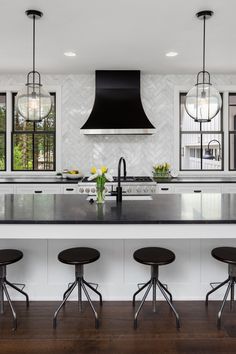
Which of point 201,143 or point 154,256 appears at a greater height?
point 201,143

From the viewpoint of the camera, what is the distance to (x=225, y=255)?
2.42m

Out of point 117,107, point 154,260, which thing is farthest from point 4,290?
point 117,107

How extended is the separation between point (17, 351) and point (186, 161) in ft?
14.6

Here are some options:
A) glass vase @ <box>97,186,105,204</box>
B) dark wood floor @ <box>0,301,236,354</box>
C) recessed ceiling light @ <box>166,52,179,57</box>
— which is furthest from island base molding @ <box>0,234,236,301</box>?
recessed ceiling light @ <box>166,52,179,57</box>

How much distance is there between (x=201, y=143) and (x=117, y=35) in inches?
107

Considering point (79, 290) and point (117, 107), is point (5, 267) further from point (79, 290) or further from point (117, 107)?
point (117, 107)

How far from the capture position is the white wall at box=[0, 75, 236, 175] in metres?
5.52

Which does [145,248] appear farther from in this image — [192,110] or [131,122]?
[131,122]

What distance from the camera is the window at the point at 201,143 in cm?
573

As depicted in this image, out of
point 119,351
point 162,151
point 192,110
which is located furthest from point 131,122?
point 119,351

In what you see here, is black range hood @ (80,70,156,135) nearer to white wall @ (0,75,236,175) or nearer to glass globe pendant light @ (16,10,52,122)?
white wall @ (0,75,236,175)

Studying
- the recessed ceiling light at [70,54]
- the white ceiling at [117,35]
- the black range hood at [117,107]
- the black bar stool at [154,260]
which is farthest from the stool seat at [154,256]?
the recessed ceiling light at [70,54]

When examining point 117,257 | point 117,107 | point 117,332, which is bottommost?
point 117,332

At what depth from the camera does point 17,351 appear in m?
2.10
